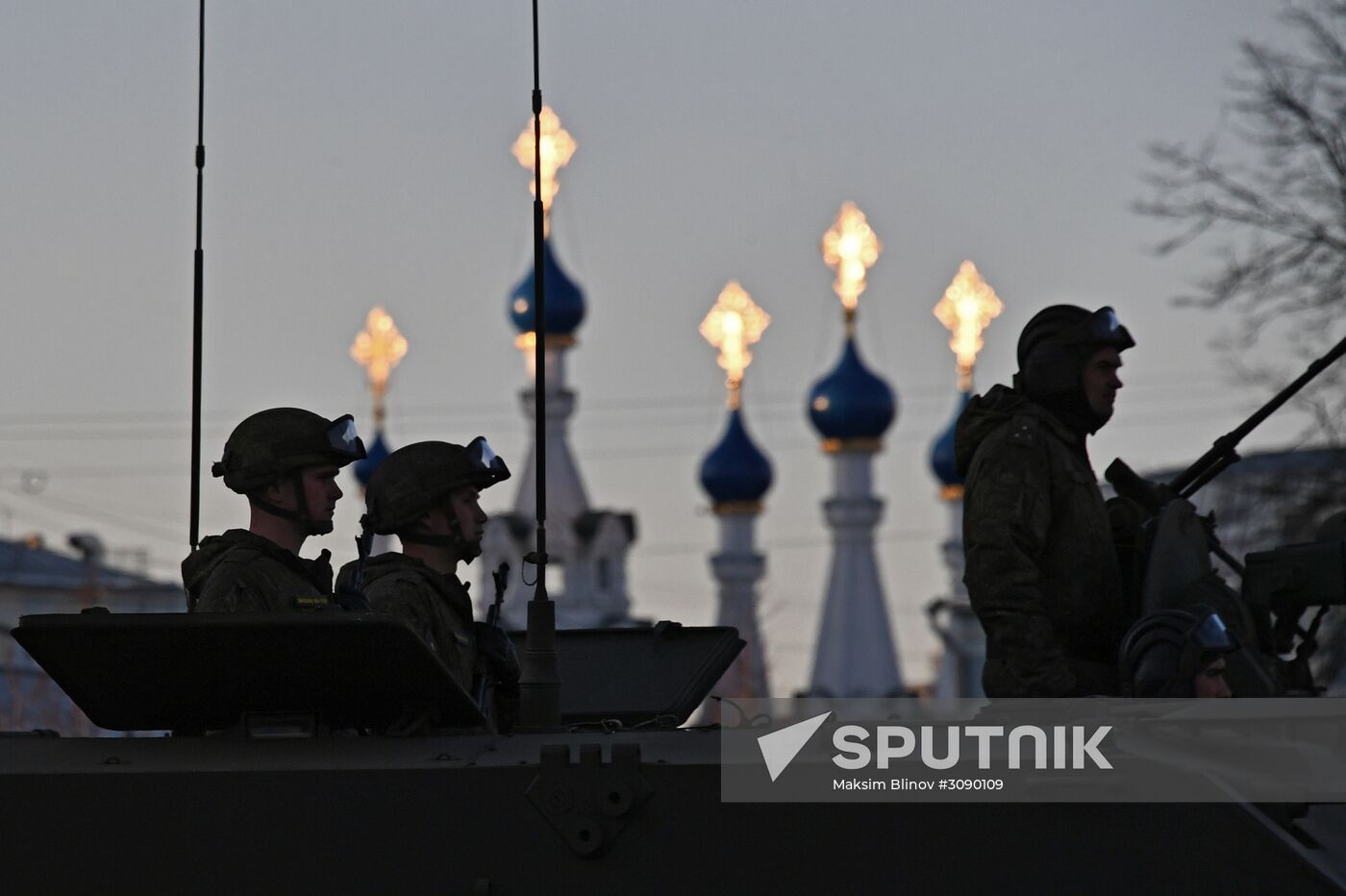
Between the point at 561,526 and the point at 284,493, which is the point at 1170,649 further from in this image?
the point at 561,526

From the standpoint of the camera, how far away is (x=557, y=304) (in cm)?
6341

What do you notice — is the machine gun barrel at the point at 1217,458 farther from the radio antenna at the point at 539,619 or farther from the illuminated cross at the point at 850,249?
the illuminated cross at the point at 850,249

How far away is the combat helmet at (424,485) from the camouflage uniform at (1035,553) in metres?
1.47

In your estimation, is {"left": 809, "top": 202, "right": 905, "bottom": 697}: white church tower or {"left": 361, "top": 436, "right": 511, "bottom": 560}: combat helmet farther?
{"left": 809, "top": 202, "right": 905, "bottom": 697}: white church tower

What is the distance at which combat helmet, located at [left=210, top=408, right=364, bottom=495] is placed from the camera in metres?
7.84

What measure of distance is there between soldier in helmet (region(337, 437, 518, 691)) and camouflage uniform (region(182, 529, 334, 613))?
2.22 ft

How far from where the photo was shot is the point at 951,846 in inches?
262

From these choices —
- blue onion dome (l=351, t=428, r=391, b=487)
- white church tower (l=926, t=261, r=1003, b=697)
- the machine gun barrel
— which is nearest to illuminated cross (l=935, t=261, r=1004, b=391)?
white church tower (l=926, t=261, r=1003, b=697)

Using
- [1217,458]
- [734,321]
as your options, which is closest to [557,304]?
[734,321]

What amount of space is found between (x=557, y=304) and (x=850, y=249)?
7308 mm

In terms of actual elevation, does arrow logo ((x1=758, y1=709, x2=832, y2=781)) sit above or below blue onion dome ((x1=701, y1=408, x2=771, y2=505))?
above

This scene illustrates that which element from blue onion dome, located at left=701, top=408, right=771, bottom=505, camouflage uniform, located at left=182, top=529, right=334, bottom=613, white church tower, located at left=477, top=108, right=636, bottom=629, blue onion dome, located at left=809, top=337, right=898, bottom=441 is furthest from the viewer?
blue onion dome, located at left=809, top=337, right=898, bottom=441

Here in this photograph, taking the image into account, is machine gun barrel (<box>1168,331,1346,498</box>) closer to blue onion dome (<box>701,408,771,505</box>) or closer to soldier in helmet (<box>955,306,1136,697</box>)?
soldier in helmet (<box>955,306,1136,697</box>)

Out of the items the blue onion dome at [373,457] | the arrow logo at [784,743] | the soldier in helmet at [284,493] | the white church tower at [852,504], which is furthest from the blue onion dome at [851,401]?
the arrow logo at [784,743]
